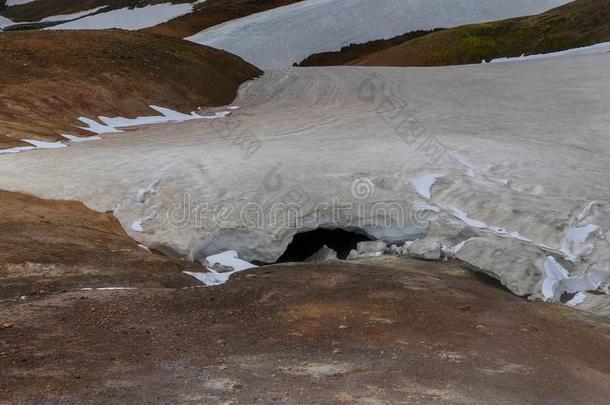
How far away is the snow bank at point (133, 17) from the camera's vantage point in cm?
7806

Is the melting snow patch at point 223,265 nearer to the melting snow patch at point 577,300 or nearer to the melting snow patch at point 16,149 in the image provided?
A: the melting snow patch at point 577,300

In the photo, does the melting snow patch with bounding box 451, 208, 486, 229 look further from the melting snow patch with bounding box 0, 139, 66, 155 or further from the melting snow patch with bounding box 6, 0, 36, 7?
the melting snow patch with bounding box 6, 0, 36, 7

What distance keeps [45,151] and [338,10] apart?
4564 cm

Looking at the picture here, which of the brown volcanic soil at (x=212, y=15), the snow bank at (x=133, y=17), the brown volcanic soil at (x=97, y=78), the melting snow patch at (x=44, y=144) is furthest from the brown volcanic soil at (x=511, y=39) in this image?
the snow bank at (x=133, y=17)

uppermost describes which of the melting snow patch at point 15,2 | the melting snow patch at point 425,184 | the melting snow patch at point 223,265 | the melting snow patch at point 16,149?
the melting snow patch at point 15,2

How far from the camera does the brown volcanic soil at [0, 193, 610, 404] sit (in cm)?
812

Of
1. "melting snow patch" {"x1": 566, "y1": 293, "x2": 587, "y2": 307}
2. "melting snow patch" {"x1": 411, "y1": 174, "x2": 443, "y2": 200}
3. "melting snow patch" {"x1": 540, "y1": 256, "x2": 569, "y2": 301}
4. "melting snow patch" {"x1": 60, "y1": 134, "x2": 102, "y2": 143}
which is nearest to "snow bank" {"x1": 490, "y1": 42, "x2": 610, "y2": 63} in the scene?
"melting snow patch" {"x1": 411, "y1": 174, "x2": 443, "y2": 200}

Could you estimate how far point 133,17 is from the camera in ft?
265

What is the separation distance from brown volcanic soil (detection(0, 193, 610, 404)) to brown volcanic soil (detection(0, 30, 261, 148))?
9.91 meters

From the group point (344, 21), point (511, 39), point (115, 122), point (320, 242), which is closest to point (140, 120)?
point (115, 122)

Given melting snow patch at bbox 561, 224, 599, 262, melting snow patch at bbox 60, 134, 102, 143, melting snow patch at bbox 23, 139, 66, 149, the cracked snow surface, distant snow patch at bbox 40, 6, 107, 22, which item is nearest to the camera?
melting snow patch at bbox 561, 224, 599, 262

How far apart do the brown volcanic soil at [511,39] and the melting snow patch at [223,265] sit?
113 feet

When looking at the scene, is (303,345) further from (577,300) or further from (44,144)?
(44,144)

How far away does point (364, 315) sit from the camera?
11.2 meters
